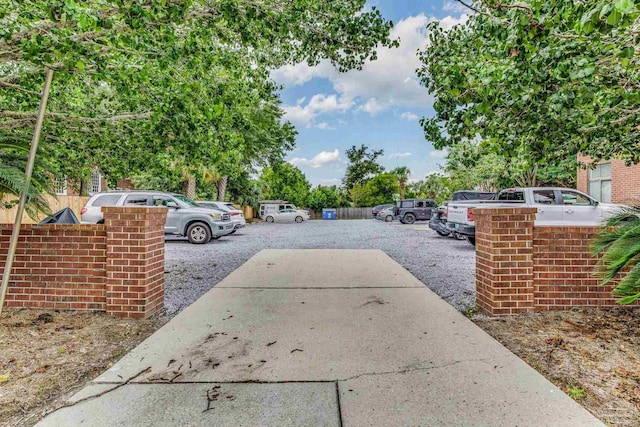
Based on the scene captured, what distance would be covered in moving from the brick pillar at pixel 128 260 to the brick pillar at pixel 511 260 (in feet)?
12.8

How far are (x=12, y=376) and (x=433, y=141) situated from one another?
475 centimetres

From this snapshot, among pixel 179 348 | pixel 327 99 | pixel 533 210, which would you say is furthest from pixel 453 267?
pixel 327 99

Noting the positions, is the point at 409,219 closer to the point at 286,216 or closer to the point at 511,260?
the point at 286,216

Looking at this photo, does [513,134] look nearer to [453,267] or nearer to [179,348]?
[453,267]

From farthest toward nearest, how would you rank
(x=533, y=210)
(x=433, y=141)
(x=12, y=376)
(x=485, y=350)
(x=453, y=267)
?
(x=453, y=267) < (x=433, y=141) < (x=533, y=210) < (x=485, y=350) < (x=12, y=376)

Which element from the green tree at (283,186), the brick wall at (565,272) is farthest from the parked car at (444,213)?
the green tree at (283,186)

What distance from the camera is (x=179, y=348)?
117 inches

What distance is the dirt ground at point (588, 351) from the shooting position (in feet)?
7.16

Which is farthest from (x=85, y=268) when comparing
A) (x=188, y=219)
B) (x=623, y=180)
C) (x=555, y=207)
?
(x=623, y=180)

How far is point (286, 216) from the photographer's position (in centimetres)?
2725

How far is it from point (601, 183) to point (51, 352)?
17022 millimetres

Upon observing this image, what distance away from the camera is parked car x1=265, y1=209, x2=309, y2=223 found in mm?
27250

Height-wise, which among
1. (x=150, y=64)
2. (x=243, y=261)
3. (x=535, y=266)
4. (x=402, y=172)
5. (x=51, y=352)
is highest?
(x=402, y=172)

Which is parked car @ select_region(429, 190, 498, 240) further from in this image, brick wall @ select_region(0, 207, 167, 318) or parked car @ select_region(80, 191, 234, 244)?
brick wall @ select_region(0, 207, 167, 318)
